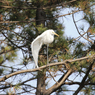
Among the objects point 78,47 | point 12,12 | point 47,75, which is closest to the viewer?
point 47,75

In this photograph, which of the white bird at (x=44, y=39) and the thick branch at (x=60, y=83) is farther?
the thick branch at (x=60, y=83)

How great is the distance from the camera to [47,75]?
200 cm

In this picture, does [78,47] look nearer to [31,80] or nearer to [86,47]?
[86,47]

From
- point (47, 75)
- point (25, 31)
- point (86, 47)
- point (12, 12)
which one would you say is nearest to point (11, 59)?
point (25, 31)

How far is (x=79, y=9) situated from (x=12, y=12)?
74cm

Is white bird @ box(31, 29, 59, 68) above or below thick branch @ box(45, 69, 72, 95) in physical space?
above

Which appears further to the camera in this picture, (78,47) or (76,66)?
(78,47)

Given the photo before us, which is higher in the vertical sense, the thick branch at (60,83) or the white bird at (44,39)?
the white bird at (44,39)

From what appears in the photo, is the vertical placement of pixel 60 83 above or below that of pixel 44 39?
below

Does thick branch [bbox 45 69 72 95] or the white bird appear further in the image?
thick branch [bbox 45 69 72 95]

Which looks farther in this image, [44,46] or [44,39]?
[44,46]

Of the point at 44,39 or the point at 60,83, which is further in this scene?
the point at 60,83

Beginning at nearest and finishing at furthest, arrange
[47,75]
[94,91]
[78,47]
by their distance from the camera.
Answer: [47,75]
[78,47]
[94,91]

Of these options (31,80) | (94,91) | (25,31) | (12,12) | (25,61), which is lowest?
(94,91)
